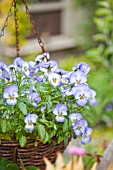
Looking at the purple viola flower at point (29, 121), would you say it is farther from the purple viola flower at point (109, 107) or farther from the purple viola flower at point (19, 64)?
the purple viola flower at point (109, 107)

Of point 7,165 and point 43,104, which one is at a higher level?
point 43,104

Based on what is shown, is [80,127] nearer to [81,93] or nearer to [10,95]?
Result: [81,93]

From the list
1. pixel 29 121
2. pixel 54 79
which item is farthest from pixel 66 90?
pixel 29 121

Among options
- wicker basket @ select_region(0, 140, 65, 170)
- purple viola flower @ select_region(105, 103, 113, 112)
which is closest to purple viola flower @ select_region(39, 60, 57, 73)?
wicker basket @ select_region(0, 140, 65, 170)

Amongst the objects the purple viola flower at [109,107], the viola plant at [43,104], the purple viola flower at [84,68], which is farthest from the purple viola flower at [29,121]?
the purple viola flower at [109,107]

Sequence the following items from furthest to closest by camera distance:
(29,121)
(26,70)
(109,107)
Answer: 1. (109,107)
2. (26,70)
3. (29,121)

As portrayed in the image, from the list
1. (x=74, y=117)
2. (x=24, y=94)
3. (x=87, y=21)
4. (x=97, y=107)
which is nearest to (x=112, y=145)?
(x=74, y=117)

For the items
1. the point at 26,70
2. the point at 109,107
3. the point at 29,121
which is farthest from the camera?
the point at 109,107
